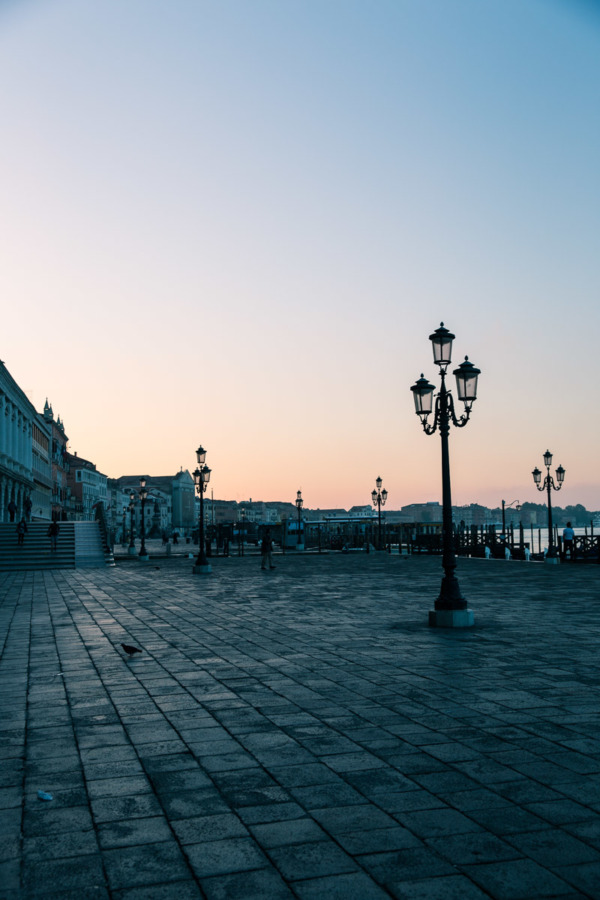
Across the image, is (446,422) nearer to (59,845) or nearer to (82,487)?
(59,845)

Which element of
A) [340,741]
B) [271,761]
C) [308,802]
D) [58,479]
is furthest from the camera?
[58,479]

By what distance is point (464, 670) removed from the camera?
28.1 feet

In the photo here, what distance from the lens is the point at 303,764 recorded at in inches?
208

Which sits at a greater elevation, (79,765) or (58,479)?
(58,479)

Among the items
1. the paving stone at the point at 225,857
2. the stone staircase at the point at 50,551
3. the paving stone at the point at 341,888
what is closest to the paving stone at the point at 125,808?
the paving stone at the point at 225,857

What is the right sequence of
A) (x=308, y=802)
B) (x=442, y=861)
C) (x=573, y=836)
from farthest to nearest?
1. (x=308, y=802)
2. (x=573, y=836)
3. (x=442, y=861)

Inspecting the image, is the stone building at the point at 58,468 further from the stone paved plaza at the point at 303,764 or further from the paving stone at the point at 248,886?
the paving stone at the point at 248,886

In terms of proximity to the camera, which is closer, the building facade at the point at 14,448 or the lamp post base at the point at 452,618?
the lamp post base at the point at 452,618

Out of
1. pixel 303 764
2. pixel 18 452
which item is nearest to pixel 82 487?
pixel 18 452

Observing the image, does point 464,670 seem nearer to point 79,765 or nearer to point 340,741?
point 340,741

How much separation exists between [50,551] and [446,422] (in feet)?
82.2

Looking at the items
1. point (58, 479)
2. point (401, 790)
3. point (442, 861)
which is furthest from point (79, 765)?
point (58, 479)

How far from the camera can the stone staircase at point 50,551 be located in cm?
3222

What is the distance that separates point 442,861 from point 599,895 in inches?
27.8
